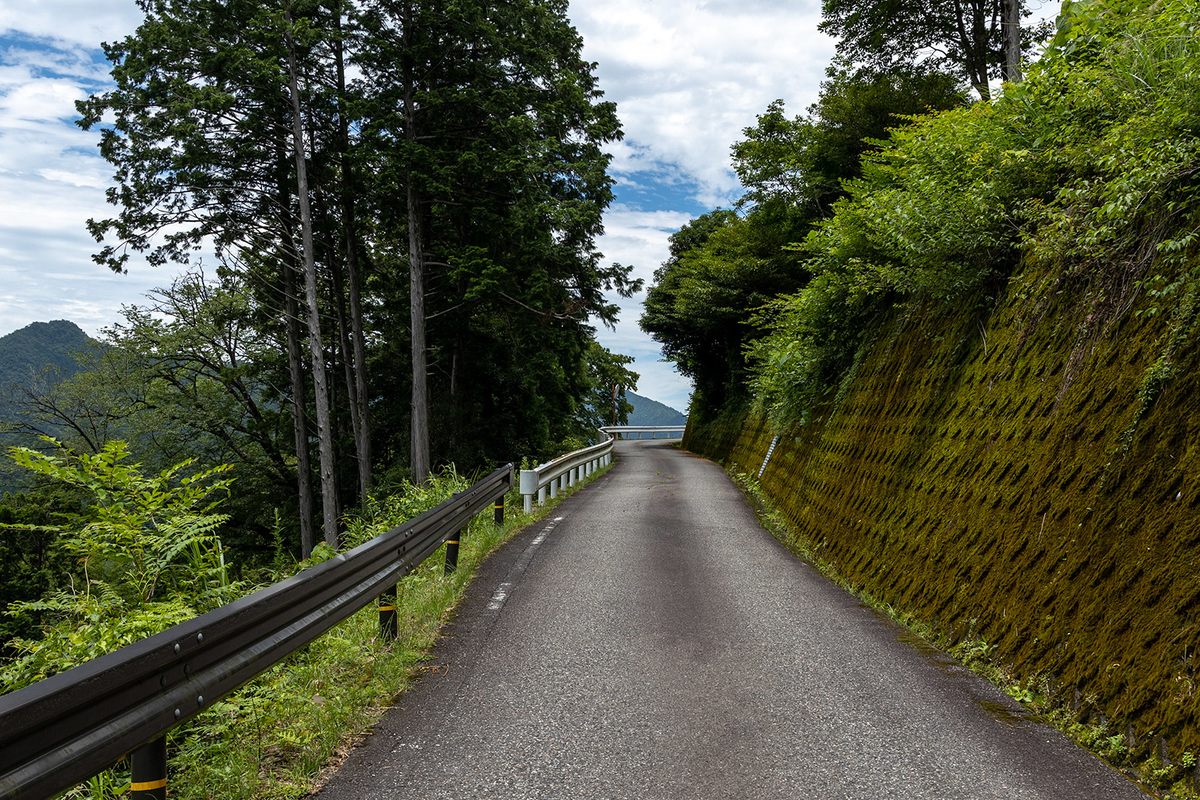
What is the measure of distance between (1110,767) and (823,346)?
10054mm

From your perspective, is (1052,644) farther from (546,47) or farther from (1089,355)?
(546,47)

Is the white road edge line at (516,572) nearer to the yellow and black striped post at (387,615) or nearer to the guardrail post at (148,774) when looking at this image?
the yellow and black striped post at (387,615)

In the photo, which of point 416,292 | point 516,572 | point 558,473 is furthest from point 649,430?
point 516,572

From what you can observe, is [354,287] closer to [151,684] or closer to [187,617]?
[187,617]

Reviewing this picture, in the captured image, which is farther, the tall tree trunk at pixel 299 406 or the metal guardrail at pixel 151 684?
→ the tall tree trunk at pixel 299 406

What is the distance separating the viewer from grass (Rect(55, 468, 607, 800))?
10.3ft

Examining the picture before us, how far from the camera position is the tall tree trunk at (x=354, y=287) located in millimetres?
21891

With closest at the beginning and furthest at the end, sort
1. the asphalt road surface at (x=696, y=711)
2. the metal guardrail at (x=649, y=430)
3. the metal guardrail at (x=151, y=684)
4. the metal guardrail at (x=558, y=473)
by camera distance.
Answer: the metal guardrail at (x=151, y=684), the asphalt road surface at (x=696, y=711), the metal guardrail at (x=558, y=473), the metal guardrail at (x=649, y=430)

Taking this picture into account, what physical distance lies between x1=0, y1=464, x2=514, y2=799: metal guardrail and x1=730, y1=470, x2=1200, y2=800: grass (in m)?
4.49

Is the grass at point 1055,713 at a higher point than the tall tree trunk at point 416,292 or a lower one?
lower

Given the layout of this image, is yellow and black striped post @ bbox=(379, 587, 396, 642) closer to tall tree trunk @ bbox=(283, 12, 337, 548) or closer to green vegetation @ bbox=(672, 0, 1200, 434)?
green vegetation @ bbox=(672, 0, 1200, 434)

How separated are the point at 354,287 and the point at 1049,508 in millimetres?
22635

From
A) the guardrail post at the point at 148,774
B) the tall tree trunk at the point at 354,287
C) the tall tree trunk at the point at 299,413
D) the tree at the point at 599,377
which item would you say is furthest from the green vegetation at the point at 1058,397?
the tree at the point at 599,377

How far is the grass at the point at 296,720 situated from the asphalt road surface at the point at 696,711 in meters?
0.17
